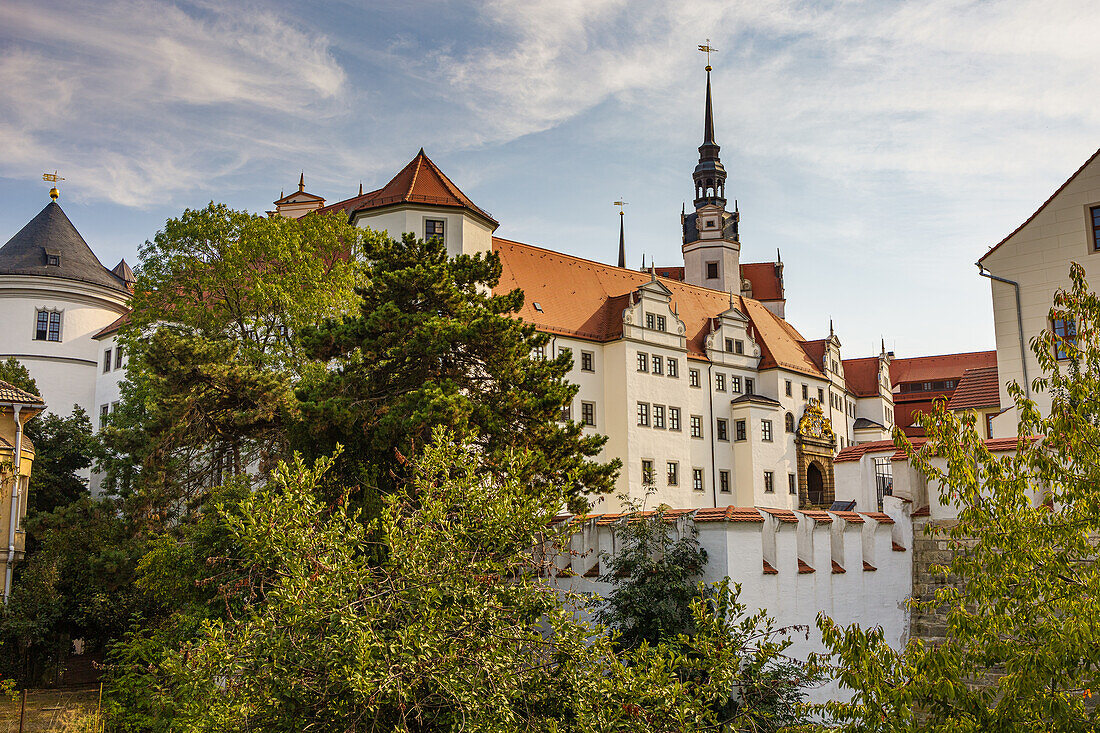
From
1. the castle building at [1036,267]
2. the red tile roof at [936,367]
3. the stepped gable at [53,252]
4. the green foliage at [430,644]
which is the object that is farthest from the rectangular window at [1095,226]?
the red tile roof at [936,367]

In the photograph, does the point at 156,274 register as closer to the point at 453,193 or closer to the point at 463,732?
the point at 453,193

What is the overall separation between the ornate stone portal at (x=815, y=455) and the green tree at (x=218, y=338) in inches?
1114

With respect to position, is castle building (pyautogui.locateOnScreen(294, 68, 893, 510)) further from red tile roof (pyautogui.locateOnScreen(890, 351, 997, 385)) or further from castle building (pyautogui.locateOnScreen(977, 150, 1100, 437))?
red tile roof (pyautogui.locateOnScreen(890, 351, 997, 385))

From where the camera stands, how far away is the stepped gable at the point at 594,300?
43.0 m

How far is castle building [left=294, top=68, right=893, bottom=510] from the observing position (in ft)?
117

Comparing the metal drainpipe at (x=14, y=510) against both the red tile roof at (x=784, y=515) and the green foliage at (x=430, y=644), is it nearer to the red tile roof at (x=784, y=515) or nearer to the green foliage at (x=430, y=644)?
the green foliage at (x=430, y=644)

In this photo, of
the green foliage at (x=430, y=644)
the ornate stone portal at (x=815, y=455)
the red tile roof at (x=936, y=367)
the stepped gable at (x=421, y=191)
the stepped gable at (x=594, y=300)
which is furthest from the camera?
the red tile roof at (x=936, y=367)

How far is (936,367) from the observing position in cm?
7950

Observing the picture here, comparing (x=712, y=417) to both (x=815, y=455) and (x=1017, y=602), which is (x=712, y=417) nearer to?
(x=815, y=455)

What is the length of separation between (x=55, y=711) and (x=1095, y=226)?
85.6 ft

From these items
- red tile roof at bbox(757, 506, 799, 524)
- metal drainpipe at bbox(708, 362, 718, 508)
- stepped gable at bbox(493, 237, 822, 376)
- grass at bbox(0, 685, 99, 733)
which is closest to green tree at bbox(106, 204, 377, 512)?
grass at bbox(0, 685, 99, 733)

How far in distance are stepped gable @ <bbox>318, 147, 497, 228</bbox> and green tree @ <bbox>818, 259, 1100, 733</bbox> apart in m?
28.6

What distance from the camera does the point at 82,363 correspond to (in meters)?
46.5

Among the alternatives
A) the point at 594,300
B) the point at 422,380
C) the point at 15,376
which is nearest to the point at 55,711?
the point at 422,380
